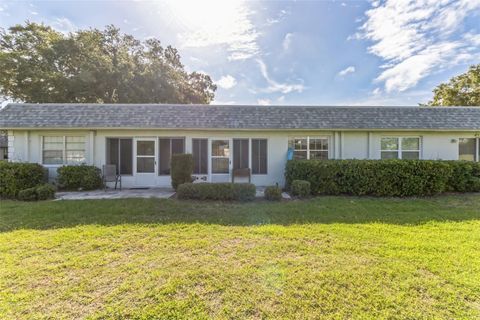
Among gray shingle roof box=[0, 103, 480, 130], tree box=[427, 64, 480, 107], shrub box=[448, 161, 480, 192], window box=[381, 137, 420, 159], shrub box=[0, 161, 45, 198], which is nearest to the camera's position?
shrub box=[0, 161, 45, 198]

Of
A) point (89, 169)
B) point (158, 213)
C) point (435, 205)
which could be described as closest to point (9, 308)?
point (158, 213)

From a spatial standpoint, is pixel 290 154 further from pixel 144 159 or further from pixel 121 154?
pixel 121 154

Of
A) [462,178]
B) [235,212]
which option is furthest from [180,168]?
[462,178]

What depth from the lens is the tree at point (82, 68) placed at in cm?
1873

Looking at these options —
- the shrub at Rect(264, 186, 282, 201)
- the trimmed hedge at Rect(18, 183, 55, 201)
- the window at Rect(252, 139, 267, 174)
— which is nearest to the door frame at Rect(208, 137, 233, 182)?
the window at Rect(252, 139, 267, 174)

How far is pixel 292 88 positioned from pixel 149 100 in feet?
46.1

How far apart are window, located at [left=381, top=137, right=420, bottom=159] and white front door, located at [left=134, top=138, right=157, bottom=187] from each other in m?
11.3

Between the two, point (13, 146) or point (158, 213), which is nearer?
point (158, 213)

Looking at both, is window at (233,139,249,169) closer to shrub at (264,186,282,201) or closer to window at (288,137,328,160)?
window at (288,137,328,160)

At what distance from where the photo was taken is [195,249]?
13.4 feet

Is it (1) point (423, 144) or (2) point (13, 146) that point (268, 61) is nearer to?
(1) point (423, 144)

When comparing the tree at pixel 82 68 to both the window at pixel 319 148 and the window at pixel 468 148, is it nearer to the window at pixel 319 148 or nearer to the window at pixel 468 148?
the window at pixel 319 148

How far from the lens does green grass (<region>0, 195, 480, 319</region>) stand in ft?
8.44

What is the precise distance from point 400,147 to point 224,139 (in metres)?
8.71
